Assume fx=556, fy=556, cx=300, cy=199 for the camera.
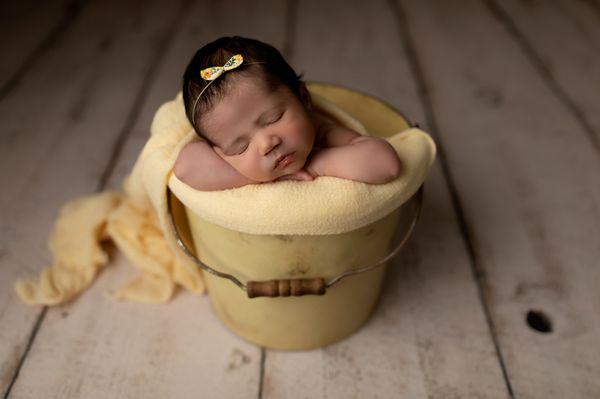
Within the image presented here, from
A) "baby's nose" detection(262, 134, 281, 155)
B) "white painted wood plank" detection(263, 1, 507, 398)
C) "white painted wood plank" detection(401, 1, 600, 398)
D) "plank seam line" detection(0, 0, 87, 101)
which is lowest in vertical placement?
"white painted wood plank" detection(401, 1, 600, 398)

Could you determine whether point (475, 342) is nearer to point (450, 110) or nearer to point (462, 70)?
point (450, 110)

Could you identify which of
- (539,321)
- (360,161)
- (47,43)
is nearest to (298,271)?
(360,161)

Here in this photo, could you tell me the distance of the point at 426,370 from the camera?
2.51ft

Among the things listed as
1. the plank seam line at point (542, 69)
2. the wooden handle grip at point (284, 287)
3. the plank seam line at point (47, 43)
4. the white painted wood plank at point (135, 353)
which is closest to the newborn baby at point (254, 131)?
the wooden handle grip at point (284, 287)

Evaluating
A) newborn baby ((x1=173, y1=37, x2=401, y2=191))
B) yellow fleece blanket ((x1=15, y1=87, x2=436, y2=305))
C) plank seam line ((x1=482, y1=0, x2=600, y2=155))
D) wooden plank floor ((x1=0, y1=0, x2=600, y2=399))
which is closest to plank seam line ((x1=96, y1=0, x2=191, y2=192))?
wooden plank floor ((x1=0, y1=0, x2=600, y2=399))

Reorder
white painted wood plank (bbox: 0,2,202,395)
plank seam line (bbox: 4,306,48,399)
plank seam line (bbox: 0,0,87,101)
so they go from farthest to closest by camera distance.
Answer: plank seam line (bbox: 0,0,87,101) → white painted wood plank (bbox: 0,2,202,395) → plank seam line (bbox: 4,306,48,399)

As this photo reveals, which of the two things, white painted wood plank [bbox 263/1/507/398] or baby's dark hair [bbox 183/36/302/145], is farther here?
white painted wood plank [bbox 263/1/507/398]

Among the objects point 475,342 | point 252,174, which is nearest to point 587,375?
point 475,342

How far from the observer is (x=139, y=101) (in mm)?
1264

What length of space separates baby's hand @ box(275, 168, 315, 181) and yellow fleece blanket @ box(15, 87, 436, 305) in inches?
1.1

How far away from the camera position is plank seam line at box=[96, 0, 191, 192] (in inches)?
42.7

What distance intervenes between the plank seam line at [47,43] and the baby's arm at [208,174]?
0.84 metres

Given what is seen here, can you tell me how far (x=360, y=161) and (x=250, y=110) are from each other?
13 cm

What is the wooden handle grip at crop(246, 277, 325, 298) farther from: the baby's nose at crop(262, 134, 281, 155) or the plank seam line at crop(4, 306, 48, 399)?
the plank seam line at crop(4, 306, 48, 399)
